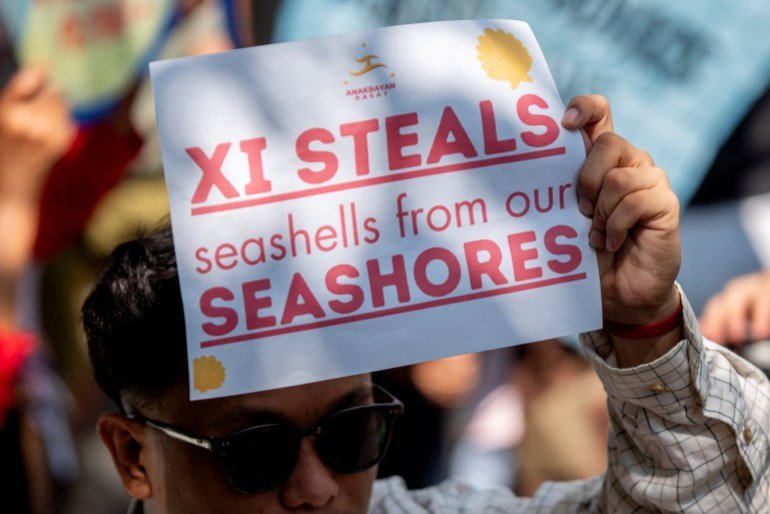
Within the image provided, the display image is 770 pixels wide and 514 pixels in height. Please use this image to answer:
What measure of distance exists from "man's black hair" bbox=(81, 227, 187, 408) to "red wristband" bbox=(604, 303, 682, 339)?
0.78m

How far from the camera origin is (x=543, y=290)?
1.36m

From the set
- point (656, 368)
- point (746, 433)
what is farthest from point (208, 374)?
point (746, 433)

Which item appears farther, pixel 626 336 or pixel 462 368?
pixel 462 368

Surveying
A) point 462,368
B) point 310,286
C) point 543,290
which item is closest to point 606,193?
point 543,290

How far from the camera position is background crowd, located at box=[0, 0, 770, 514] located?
3359 millimetres

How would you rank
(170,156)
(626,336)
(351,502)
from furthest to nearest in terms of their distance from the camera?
(351,502) → (626,336) → (170,156)

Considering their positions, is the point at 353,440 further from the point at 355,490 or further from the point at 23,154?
the point at 23,154

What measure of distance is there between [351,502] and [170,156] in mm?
732

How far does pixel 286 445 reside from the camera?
1579mm

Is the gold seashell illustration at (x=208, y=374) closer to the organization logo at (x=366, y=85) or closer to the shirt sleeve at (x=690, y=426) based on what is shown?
the organization logo at (x=366, y=85)

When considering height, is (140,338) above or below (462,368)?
above

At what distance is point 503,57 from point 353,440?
0.72 meters

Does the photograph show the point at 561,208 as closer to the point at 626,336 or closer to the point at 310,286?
the point at 626,336

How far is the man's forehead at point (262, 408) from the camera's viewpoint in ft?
5.24
